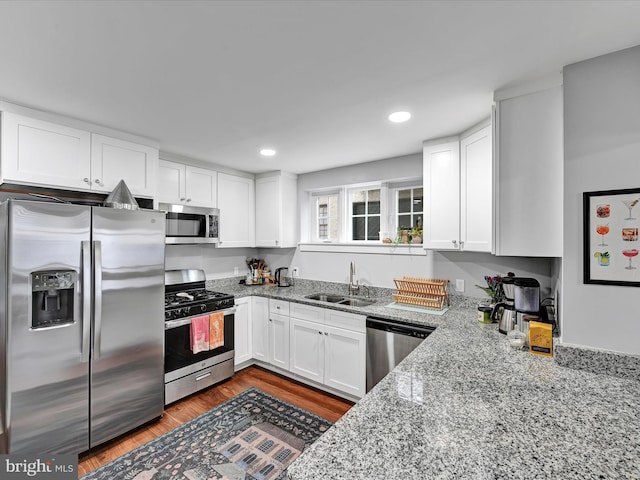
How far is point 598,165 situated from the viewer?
4.59 feet

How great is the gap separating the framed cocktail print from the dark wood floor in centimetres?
208

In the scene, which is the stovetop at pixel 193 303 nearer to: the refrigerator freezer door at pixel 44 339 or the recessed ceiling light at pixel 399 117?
the refrigerator freezer door at pixel 44 339

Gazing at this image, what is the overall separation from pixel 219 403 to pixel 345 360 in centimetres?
119

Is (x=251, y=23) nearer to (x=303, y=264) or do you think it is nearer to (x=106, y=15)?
(x=106, y=15)

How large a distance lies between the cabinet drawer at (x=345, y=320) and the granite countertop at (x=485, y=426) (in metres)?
1.05

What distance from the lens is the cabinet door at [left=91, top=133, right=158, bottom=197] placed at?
2305 mm

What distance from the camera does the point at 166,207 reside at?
2.93 metres

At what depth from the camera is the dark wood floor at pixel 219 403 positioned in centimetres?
205

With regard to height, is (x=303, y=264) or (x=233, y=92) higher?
(x=233, y=92)

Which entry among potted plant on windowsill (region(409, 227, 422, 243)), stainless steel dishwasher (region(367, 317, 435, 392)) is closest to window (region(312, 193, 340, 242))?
potted plant on windowsill (region(409, 227, 422, 243))

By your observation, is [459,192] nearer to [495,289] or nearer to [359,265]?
[495,289]

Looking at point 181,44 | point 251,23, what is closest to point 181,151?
point 181,44

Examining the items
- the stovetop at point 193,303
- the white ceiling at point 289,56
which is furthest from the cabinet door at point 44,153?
the stovetop at point 193,303

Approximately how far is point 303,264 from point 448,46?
285cm
